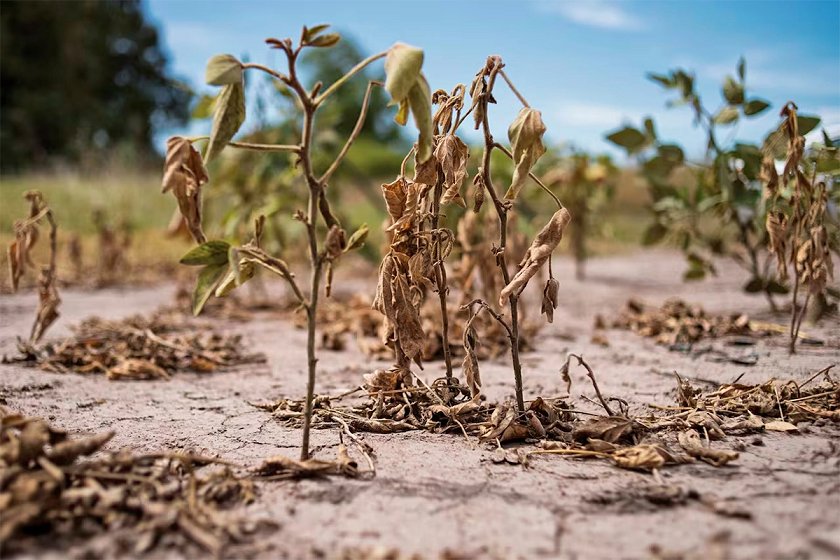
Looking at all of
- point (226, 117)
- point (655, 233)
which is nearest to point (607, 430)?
point (226, 117)

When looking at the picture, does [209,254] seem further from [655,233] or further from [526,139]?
[655,233]

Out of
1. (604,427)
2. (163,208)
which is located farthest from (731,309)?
(163,208)

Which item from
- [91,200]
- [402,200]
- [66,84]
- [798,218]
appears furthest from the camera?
[66,84]

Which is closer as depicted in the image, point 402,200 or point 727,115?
point 402,200

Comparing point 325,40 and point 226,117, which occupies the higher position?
point 325,40

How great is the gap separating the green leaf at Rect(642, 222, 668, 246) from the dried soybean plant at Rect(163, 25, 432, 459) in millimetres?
2558

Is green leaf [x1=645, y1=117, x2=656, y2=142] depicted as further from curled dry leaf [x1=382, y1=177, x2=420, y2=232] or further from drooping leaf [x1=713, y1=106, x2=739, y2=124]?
curled dry leaf [x1=382, y1=177, x2=420, y2=232]

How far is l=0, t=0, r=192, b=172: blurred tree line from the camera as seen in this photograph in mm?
17094

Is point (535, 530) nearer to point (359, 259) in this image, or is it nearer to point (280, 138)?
point (280, 138)

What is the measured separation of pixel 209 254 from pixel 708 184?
8.66ft

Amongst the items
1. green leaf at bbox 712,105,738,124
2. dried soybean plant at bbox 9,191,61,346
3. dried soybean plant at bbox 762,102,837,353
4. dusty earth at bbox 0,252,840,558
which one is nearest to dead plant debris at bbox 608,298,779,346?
dusty earth at bbox 0,252,840,558

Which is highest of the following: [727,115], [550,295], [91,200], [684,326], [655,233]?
[727,115]

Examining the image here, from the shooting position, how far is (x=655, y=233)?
375cm

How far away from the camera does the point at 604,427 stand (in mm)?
1659
